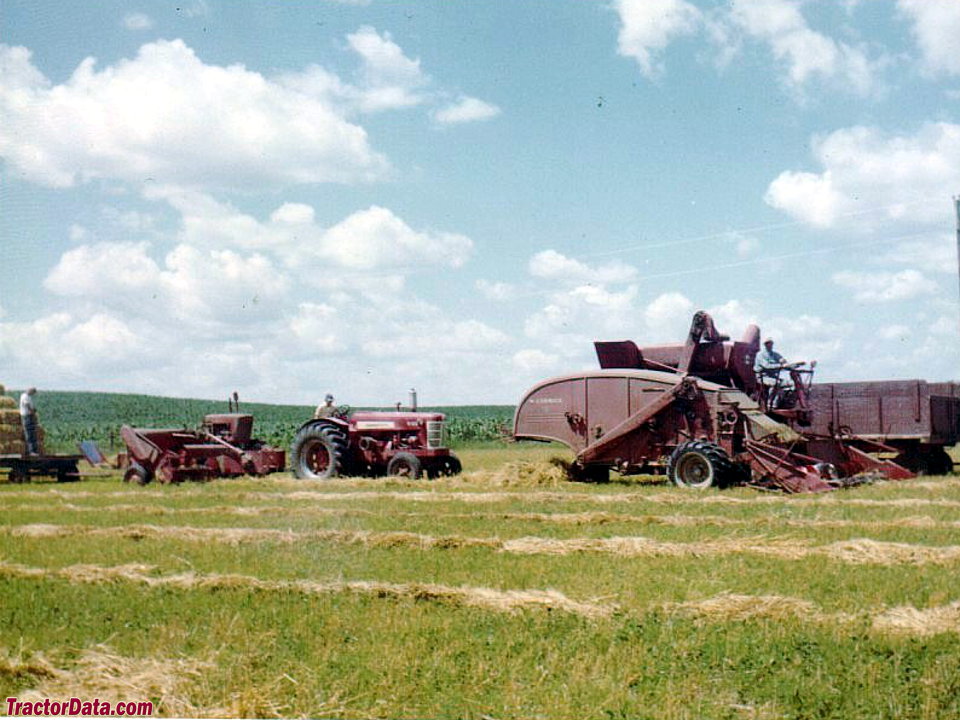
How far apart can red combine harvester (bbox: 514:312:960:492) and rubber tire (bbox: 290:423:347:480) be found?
137 inches

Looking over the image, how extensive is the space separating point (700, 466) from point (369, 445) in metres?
6.69

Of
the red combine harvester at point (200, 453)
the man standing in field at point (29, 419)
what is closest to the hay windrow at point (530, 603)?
the red combine harvester at point (200, 453)

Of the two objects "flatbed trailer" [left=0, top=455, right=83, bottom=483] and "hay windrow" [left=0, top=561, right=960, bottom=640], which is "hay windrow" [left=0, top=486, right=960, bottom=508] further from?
"hay windrow" [left=0, top=561, right=960, bottom=640]

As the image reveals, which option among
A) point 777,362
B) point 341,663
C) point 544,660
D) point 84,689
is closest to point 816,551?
point 544,660

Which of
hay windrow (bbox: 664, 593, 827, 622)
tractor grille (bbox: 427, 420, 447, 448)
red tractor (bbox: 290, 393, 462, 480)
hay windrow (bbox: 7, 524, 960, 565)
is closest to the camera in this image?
hay windrow (bbox: 664, 593, 827, 622)

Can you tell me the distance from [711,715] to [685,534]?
5321 mm

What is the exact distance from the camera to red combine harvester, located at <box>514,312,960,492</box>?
1515 cm

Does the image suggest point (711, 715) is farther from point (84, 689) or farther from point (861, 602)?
point (84, 689)

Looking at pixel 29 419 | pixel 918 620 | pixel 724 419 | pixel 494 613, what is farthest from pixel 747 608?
pixel 29 419

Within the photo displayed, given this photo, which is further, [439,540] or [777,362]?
[777,362]

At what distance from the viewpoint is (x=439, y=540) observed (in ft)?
31.1

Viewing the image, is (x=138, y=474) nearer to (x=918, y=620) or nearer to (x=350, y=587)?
(x=350, y=587)

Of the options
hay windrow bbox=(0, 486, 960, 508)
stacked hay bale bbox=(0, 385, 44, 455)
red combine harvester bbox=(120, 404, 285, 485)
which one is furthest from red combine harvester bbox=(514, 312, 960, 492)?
stacked hay bale bbox=(0, 385, 44, 455)

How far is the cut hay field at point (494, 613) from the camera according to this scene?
492 centimetres
